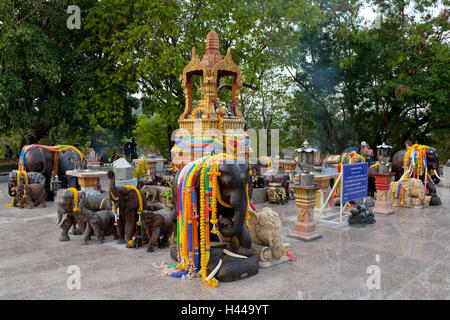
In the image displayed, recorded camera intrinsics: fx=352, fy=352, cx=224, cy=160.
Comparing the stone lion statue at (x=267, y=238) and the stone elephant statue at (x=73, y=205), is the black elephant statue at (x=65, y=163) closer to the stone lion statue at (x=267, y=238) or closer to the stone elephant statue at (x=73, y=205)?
the stone elephant statue at (x=73, y=205)

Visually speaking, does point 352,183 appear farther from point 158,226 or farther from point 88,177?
point 88,177

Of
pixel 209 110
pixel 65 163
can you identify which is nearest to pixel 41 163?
pixel 65 163

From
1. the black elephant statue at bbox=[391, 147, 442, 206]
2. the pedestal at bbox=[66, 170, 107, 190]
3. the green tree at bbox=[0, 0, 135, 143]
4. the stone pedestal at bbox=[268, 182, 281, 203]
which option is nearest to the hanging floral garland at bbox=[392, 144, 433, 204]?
the black elephant statue at bbox=[391, 147, 442, 206]

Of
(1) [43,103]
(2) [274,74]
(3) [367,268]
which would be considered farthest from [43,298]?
(2) [274,74]

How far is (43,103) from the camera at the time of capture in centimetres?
1838

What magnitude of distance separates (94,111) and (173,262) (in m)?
15.0

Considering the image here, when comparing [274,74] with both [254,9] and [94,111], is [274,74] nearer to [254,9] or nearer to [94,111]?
[254,9]

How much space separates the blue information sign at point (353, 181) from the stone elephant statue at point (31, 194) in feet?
32.2

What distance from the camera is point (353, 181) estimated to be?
964cm

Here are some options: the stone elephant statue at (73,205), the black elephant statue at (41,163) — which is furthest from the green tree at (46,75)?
the stone elephant statue at (73,205)

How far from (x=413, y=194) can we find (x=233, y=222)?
8.72 m

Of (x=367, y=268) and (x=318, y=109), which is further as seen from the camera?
(x=318, y=109)

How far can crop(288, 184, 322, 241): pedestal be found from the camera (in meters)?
8.28

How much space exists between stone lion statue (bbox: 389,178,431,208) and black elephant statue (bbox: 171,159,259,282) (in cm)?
813
